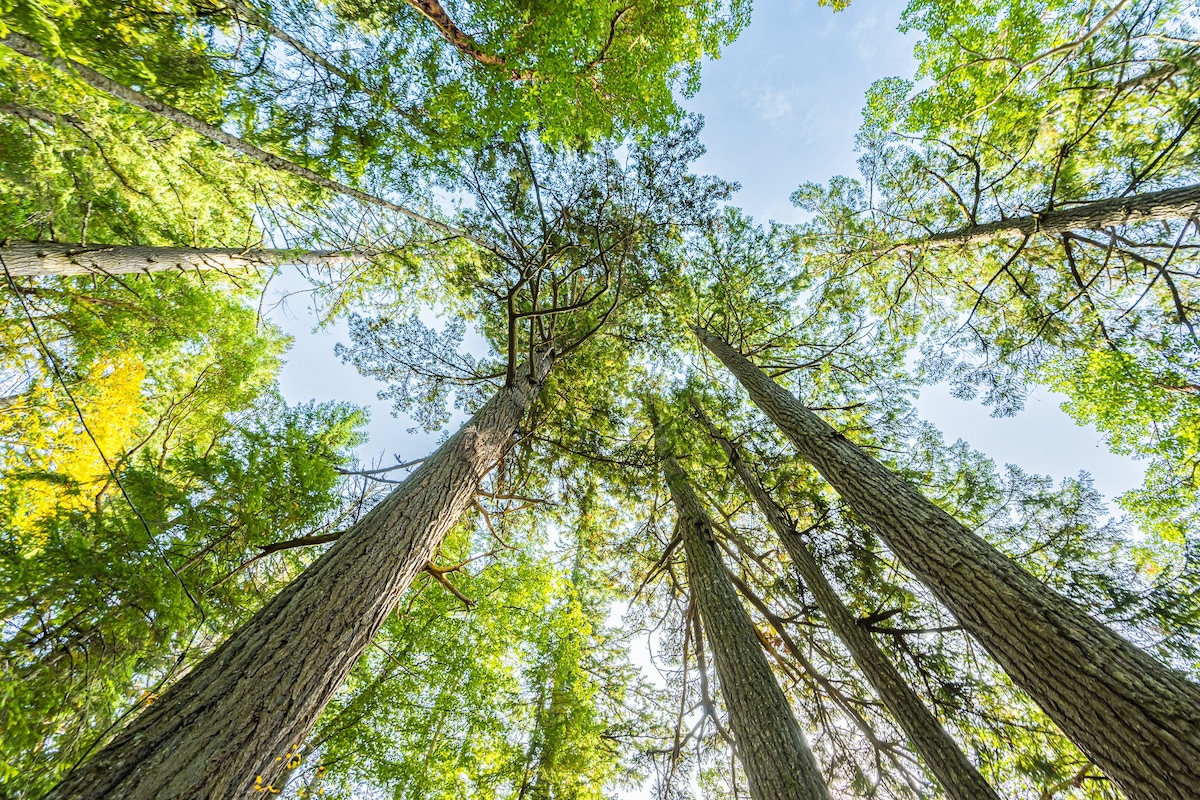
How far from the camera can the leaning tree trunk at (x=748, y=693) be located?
2803 mm

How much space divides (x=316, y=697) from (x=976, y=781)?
4.17 metres

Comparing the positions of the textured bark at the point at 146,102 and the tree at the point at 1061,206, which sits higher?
the tree at the point at 1061,206

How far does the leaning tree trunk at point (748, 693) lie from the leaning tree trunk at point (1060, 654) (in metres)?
1.49

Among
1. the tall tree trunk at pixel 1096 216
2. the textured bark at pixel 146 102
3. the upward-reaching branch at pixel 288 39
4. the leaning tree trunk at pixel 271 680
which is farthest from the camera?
the tall tree trunk at pixel 1096 216

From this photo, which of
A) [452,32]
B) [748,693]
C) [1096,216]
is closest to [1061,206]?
[1096,216]

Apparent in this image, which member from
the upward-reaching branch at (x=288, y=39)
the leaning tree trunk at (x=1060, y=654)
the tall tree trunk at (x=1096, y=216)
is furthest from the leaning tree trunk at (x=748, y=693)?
the upward-reaching branch at (x=288, y=39)

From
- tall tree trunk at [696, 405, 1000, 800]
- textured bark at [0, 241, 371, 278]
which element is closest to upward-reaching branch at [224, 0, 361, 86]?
textured bark at [0, 241, 371, 278]

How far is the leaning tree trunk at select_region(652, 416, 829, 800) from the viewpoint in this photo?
2803 mm

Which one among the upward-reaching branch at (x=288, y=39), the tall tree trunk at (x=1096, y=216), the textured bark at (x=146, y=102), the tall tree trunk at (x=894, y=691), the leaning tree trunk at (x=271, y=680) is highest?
the tall tree trunk at (x=1096, y=216)

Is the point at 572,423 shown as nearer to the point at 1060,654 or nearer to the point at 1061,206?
the point at 1060,654

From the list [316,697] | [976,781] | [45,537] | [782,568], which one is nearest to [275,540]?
[45,537]

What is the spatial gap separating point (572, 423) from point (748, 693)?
4.14 m

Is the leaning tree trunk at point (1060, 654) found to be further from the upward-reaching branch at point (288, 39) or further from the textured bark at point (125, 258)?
the textured bark at point (125, 258)

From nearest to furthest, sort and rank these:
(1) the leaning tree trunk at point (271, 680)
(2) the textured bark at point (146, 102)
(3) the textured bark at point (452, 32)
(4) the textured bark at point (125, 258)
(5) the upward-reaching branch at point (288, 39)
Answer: (1) the leaning tree trunk at point (271, 680), (2) the textured bark at point (146, 102), (5) the upward-reaching branch at point (288, 39), (4) the textured bark at point (125, 258), (3) the textured bark at point (452, 32)
